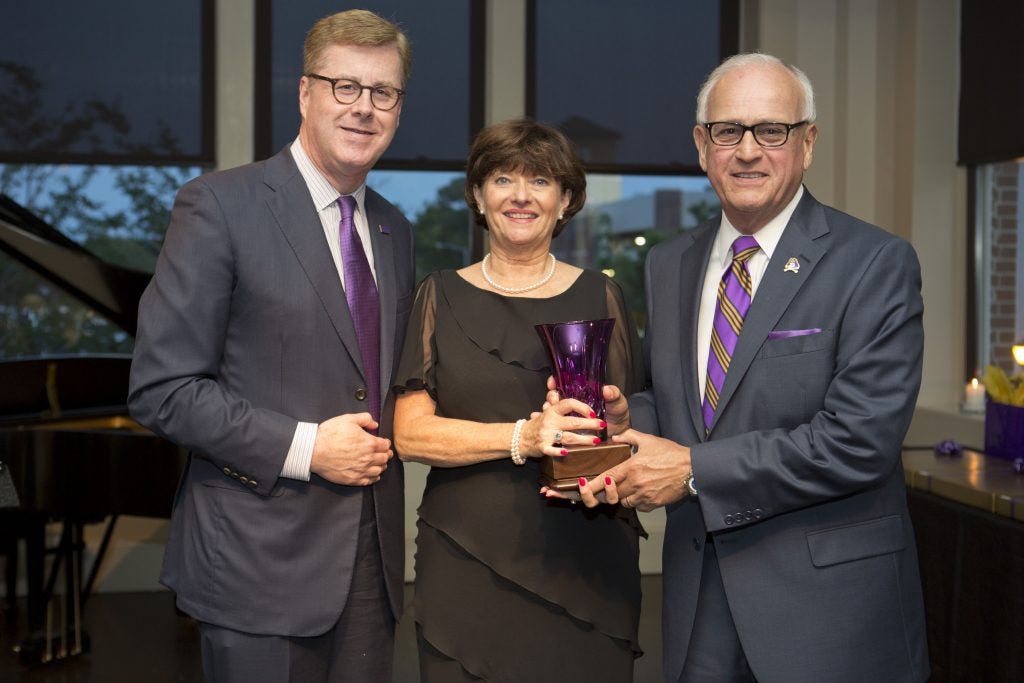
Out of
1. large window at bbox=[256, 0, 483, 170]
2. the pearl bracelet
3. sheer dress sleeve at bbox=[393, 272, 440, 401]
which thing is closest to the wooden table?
the pearl bracelet

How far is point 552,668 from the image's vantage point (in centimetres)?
214

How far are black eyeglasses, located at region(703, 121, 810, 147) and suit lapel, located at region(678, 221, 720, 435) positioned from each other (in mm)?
243

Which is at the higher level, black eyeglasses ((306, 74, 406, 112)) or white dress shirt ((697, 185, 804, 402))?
black eyeglasses ((306, 74, 406, 112))

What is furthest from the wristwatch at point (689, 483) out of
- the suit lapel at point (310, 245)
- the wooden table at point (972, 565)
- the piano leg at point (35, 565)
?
the piano leg at point (35, 565)

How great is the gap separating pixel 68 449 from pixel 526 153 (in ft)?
9.14

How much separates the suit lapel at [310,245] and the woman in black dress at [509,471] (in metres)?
0.19

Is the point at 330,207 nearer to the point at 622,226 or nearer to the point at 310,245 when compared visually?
the point at 310,245

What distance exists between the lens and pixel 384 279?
2.24m

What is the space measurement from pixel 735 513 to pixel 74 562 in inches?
141

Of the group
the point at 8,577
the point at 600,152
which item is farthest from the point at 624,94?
the point at 8,577

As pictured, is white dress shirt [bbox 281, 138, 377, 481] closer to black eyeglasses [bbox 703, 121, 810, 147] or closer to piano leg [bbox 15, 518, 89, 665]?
black eyeglasses [bbox 703, 121, 810, 147]

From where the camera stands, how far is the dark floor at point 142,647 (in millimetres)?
4340

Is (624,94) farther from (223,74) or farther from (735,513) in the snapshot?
(735,513)

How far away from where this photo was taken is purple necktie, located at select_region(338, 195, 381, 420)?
215 centimetres
